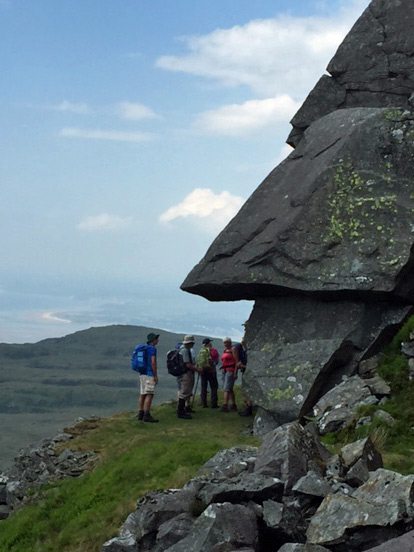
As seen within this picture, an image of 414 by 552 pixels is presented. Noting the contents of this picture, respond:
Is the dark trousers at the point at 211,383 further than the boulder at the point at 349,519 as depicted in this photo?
Yes

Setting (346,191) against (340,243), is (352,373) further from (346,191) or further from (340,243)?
(346,191)

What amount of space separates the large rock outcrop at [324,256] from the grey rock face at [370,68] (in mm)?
168

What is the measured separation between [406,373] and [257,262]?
7.59 metres

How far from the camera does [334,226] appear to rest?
2711 cm

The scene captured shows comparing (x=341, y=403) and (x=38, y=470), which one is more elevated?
(x=341, y=403)

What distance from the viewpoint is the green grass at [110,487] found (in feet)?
61.6

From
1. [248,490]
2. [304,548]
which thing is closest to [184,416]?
[248,490]

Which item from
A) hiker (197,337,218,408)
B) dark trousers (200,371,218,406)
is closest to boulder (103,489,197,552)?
hiker (197,337,218,408)

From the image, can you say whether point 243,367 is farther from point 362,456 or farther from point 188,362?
point 362,456

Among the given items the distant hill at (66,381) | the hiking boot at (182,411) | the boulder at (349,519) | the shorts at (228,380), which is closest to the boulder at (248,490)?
the boulder at (349,519)

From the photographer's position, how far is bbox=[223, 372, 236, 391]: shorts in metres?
29.9

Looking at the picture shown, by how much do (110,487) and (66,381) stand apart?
123m

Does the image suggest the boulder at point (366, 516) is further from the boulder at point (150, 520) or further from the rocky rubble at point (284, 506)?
the boulder at point (150, 520)

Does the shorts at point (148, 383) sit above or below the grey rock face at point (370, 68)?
below
